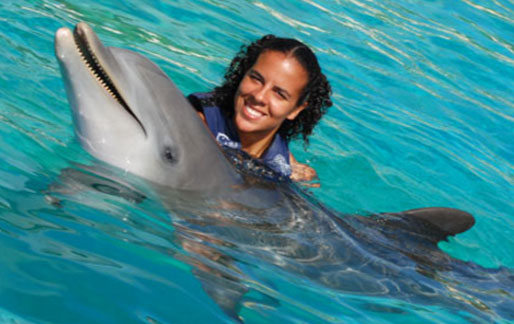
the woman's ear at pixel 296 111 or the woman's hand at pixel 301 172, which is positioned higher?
the woman's ear at pixel 296 111

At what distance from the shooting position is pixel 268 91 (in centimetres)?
615

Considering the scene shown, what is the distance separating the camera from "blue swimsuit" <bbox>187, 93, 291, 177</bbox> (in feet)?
21.2

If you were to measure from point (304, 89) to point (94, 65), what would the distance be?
2.14 metres

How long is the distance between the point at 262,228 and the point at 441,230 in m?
1.84

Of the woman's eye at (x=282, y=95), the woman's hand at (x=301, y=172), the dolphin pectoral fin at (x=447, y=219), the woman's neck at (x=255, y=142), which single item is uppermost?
the woman's eye at (x=282, y=95)

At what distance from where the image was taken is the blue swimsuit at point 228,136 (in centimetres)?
646

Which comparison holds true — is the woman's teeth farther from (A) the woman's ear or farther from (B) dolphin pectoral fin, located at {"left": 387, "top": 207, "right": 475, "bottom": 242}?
(B) dolphin pectoral fin, located at {"left": 387, "top": 207, "right": 475, "bottom": 242}

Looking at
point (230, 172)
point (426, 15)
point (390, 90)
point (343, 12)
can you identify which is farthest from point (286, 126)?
point (426, 15)

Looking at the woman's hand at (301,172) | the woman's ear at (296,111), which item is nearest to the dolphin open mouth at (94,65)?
the woman's ear at (296,111)

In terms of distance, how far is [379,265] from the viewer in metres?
5.77

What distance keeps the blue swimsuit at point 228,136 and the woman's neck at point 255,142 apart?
0.05m

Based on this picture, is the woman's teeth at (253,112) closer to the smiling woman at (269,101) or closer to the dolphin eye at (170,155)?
the smiling woman at (269,101)

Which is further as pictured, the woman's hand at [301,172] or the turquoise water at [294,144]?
the woman's hand at [301,172]

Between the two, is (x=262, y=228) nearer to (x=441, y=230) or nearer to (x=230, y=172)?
(x=230, y=172)
